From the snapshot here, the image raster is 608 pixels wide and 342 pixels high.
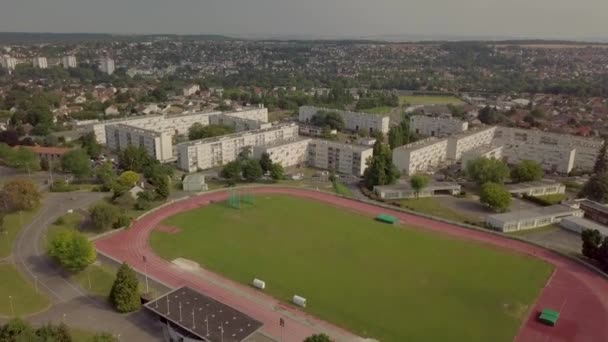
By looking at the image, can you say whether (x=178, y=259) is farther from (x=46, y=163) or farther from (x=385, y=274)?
(x=46, y=163)

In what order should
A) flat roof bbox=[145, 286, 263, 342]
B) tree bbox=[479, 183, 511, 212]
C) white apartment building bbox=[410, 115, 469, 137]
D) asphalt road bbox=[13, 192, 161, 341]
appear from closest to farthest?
flat roof bbox=[145, 286, 263, 342] → asphalt road bbox=[13, 192, 161, 341] → tree bbox=[479, 183, 511, 212] → white apartment building bbox=[410, 115, 469, 137]

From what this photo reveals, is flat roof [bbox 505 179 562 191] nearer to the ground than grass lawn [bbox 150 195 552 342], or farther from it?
farther from it

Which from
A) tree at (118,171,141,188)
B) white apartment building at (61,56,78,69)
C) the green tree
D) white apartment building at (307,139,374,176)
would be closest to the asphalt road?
tree at (118,171,141,188)

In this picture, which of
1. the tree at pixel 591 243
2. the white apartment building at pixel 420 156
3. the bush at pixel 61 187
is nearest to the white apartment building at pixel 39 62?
the bush at pixel 61 187

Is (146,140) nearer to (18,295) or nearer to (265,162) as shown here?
(265,162)

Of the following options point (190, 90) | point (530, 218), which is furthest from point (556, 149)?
point (190, 90)

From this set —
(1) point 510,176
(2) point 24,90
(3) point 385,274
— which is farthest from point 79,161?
(2) point 24,90

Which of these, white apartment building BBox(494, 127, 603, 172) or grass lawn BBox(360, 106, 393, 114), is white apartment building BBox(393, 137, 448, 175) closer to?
white apartment building BBox(494, 127, 603, 172)

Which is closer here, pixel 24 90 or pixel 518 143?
pixel 518 143
